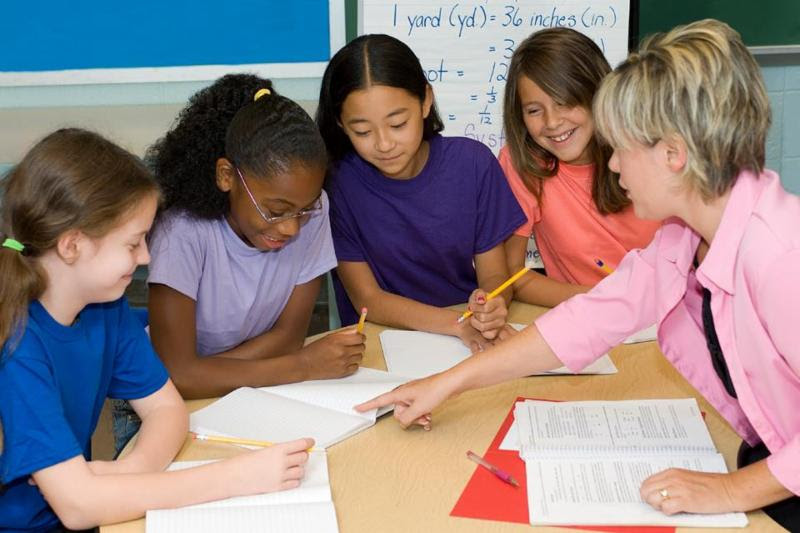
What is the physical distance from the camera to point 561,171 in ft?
7.48

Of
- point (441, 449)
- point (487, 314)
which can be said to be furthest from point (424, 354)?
point (441, 449)

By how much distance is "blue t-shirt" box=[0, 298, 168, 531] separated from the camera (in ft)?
4.04

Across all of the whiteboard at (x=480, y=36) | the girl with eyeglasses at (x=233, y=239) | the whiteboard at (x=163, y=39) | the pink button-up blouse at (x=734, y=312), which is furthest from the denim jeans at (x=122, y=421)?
the whiteboard at (x=480, y=36)

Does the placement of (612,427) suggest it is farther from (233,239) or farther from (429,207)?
(429,207)

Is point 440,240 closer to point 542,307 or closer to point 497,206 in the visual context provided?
point 497,206

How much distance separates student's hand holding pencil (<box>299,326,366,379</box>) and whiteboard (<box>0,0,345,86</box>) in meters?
1.55

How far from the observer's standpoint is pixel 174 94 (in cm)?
306

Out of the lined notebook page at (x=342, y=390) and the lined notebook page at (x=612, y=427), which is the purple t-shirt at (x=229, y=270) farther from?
the lined notebook page at (x=612, y=427)

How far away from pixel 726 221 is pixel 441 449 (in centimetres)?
53

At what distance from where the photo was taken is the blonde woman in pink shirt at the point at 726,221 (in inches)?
47.4

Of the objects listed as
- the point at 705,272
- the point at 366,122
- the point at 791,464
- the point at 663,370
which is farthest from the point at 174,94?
the point at 791,464

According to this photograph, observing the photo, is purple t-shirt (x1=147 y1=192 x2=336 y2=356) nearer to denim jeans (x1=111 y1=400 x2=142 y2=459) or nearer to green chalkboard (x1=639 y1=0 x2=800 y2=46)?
denim jeans (x1=111 y1=400 x2=142 y2=459)

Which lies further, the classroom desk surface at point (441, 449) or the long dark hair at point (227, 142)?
the long dark hair at point (227, 142)

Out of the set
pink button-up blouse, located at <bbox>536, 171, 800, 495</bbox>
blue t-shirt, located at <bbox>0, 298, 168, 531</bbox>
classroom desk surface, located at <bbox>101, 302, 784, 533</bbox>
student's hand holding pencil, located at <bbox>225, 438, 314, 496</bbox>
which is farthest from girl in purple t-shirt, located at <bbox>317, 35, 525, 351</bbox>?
student's hand holding pencil, located at <bbox>225, 438, 314, 496</bbox>
